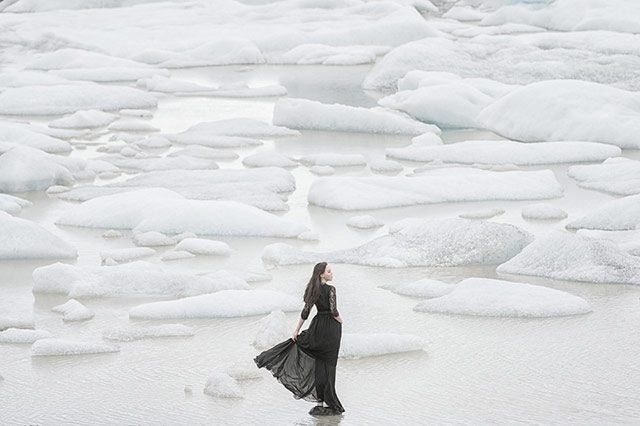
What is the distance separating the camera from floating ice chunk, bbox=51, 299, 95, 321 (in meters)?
6.64

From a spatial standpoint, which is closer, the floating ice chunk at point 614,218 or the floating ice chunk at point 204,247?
the floating ice chunk at point 204,247

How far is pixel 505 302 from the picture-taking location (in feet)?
22.2

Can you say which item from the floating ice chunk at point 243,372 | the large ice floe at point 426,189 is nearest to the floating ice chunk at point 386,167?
the large ice floe at point 426,189

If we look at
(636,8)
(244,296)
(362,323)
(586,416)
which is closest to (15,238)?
(244,296)

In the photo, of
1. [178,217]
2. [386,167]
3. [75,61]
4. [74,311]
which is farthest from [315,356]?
[75,61]

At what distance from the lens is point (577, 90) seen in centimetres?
1288

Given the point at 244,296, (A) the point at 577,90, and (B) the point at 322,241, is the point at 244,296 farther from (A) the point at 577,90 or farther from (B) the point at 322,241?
(A) the point at 577,90

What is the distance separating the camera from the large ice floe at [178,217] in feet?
28.2

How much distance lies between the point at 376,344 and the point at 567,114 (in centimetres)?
701

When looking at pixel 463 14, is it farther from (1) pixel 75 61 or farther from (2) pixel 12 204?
(2) pixel 12 204

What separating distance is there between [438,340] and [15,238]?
307 centimetres

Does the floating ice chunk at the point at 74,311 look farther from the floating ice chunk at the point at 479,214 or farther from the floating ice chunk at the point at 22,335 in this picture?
the floating ice chunk at the point at 479,214

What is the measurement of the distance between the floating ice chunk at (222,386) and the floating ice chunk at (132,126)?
7771 mm

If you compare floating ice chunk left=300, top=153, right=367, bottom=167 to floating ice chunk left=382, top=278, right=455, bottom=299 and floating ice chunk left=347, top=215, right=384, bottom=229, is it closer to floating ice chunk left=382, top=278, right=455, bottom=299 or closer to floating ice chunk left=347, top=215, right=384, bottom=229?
floating ice chunk left=347, top=215, right=384, bottom=229
